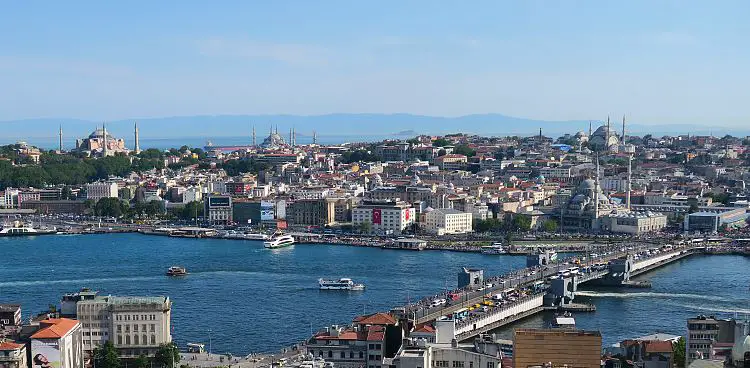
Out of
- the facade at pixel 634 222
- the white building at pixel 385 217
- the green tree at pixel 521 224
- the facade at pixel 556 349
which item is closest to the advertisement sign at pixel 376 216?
the white building at pixel 385 217

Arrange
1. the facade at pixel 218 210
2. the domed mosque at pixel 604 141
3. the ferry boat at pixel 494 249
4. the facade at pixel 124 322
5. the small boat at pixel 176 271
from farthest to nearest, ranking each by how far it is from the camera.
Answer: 1. the domed mosque at pixel 604 141
2. the facade at pixel 218 210
3. the ferry boat at pixel 494 249
4. the small boat at pixel 176 271
5. the facade at pixel 124 322

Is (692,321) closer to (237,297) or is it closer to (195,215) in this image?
(237,297)

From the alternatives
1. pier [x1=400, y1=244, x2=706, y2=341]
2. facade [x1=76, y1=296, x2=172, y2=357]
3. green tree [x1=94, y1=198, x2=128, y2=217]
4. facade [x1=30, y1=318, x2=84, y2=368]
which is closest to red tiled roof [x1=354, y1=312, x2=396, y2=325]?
pier [x1=400, y1=244, x2=706, y2=341]

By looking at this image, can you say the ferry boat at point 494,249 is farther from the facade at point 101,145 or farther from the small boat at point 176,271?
the facade at point 101,145

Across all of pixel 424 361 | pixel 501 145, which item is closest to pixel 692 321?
pixel 424 361

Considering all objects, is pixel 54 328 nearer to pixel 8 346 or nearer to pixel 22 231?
pixel 8 346
